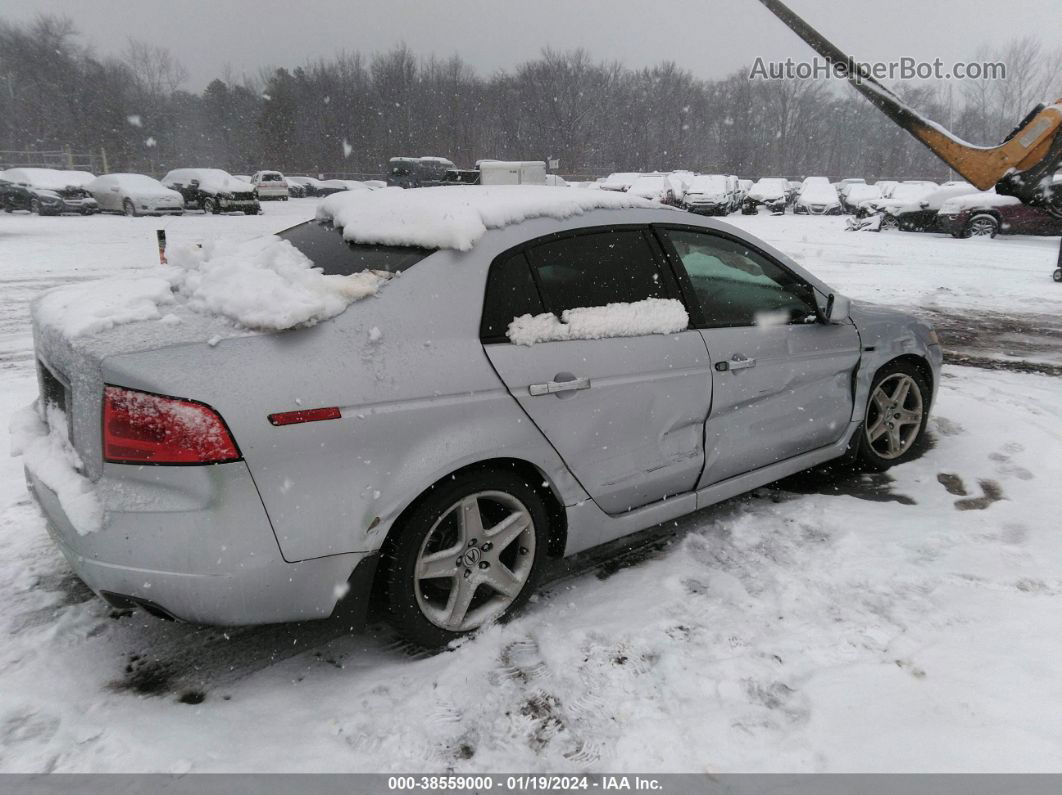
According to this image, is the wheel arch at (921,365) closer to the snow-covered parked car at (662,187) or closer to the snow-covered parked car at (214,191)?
the snow-covered parked car at (662,187)

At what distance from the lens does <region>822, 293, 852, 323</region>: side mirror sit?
3748 millimetres

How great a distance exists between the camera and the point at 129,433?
2133 millimetres

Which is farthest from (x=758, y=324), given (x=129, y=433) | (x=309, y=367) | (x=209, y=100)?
(x=209, y=100)

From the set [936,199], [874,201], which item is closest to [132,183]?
[936,199]

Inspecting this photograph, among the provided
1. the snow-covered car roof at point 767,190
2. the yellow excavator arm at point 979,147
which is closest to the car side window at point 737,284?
the yellow excavator arm at point 979,147

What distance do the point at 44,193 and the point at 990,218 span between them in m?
29.3

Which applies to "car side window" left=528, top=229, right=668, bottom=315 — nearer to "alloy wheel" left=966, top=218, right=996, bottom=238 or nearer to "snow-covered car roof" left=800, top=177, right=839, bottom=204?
"alloy wheel" left=966, top=218, right=996, bottom=238

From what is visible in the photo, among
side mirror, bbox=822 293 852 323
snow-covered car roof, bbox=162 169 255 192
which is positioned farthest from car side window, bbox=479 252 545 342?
snow-covered car roof, bbox=162 169 255 192

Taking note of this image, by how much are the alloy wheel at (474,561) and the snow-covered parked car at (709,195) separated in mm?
26881

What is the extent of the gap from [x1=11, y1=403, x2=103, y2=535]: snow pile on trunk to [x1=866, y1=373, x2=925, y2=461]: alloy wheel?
3965mm

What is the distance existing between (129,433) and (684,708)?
6.49 feet

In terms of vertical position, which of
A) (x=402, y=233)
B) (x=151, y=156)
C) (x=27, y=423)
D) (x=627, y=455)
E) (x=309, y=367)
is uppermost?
(x=151, y=156)

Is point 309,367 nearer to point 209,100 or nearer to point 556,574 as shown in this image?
point 556,574

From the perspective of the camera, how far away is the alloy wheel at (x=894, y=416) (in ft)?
14.2
